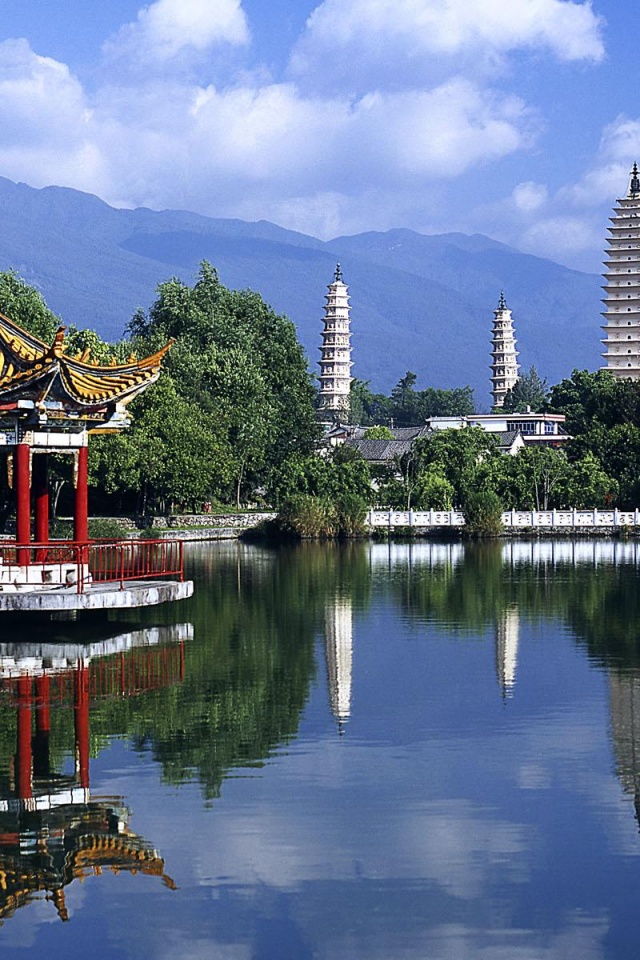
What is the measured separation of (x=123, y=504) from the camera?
58562 mm

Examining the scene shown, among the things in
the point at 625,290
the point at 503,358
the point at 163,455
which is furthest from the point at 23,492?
the point at 503,358

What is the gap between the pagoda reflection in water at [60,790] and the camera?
11086 millimetres

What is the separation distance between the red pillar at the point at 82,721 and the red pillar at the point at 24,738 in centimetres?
47

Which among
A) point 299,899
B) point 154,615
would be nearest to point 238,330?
point 154,615

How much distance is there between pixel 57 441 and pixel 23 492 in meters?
1.14

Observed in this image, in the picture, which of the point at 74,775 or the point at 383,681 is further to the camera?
the point at 383,681

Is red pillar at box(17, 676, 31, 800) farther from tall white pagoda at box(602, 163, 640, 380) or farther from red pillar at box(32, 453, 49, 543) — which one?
tall white pagoda at box(602, 163, 640, 380)

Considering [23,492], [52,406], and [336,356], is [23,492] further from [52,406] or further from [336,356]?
[336,356]

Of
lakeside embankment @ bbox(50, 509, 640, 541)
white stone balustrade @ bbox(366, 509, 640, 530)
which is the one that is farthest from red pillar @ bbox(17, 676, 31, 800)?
white stone balustrade @ bbox(366, 509, 640, 530)

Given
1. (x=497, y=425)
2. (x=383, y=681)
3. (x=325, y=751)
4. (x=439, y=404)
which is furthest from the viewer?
(x=439, y=404)

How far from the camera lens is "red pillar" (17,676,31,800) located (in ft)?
44.2

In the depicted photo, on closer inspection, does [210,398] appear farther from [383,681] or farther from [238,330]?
[383,681]

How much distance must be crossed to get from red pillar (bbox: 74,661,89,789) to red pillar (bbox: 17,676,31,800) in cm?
47

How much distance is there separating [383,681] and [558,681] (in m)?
2.22
